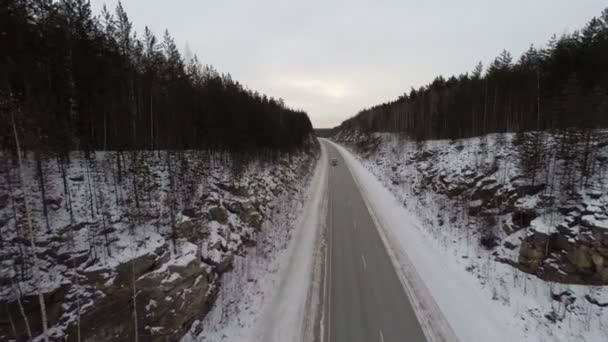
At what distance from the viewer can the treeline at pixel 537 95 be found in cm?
1570

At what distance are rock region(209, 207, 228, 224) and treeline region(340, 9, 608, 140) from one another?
2326cm

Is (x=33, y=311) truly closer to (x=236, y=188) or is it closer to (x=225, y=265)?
(x=225, y=265)

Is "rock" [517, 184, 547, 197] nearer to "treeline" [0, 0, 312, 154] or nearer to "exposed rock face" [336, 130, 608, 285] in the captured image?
"exposed rock face" [336, 130, 608, 285]

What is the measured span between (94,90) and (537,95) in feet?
130

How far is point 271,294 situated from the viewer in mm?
11586

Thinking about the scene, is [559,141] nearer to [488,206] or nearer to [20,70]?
[488,206]

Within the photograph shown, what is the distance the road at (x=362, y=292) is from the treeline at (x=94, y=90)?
12985 mm

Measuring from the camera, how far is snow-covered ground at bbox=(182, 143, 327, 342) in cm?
937

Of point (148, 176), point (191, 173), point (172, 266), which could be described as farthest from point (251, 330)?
point (191, 173)

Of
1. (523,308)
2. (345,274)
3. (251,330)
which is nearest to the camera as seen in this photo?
(251,330)

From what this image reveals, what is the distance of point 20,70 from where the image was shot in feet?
34.0

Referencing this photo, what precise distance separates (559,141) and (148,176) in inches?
1071

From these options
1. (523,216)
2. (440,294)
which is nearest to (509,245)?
(523,216)

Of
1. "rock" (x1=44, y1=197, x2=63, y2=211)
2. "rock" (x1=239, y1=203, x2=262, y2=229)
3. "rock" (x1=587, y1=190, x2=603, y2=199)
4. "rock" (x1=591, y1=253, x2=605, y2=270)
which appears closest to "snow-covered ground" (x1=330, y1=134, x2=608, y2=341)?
"rock" (x1=591, y1=253, x2=605, y2=270)
